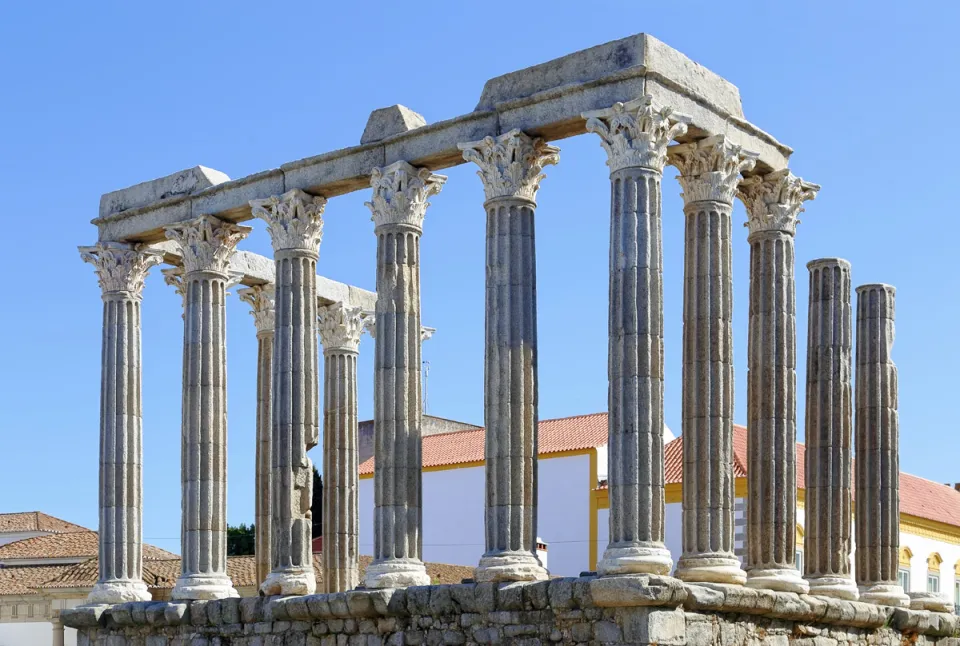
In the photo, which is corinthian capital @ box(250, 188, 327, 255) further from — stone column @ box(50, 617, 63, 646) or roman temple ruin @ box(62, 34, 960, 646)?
stone column @ box(50, 617, 63, 646)

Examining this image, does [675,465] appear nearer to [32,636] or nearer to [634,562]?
[32,636]

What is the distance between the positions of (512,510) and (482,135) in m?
5.18

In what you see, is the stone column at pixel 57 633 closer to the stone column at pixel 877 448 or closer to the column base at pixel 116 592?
the column base at pixel 116 592

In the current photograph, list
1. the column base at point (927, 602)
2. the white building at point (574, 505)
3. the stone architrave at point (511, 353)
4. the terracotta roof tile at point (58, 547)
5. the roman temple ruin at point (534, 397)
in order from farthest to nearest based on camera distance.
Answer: the terracotta roof tile at point (58, 547) < the white building at point (574, 505) < the column base at point (927, 602) < the stone architrave at point (511, 353) < the roman temple ruin at point (534, 397)

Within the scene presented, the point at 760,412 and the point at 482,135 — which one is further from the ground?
the point at 482,135

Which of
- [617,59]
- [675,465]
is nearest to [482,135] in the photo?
[617,59]

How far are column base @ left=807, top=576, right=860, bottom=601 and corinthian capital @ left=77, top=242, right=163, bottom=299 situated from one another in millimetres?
11960

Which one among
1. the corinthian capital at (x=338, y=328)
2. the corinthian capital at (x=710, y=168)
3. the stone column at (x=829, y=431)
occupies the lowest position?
the stone column at (x=829, y=431)

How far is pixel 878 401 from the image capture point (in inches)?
1091

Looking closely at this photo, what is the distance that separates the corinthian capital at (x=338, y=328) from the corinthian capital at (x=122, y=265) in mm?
4022

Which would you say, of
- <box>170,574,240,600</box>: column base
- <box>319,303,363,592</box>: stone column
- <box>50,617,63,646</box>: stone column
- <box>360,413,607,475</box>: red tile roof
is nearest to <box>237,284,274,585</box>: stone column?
<box>319,303,363,592</box>: stone column

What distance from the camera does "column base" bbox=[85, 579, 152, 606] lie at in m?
28.7

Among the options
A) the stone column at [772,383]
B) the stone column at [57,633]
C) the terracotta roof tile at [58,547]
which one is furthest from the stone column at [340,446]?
the terracotta roof tile at [58,547]

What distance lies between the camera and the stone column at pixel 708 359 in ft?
78.0
